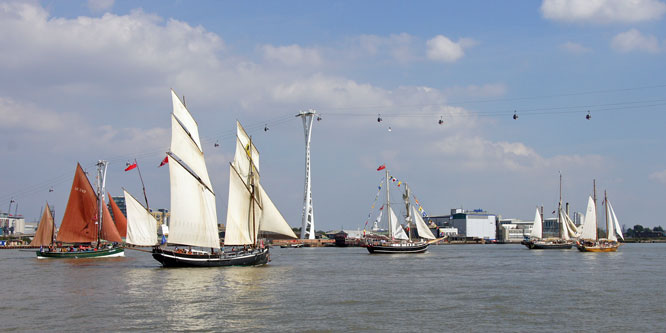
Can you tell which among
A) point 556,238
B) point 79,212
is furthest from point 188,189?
point 556,238

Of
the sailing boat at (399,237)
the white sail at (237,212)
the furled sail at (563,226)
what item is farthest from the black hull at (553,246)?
the white sail at (237,212)

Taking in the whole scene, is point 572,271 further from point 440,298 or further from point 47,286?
point 47,286

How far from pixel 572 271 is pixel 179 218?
43049mm

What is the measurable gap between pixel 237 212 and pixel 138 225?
24.9 meters

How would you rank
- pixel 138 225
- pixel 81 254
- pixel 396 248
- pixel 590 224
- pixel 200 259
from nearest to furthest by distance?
pixel 200 259, pixel 138 225, pixel 81 254, pixel 396 248, pixel 590 224

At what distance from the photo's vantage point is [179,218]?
70625mm

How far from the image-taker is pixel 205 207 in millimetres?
72750

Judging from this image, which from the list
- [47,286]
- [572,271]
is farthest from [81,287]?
[572,271]

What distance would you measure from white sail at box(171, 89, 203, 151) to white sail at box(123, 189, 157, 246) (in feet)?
68.2

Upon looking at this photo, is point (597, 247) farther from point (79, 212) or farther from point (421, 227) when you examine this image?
point (79, 212)

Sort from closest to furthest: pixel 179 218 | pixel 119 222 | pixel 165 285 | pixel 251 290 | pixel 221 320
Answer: pixel 221 320 < pixel 251 290 < pixel 165 285 < pixel 179 218 < pixel 119 222

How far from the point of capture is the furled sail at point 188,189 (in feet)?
232

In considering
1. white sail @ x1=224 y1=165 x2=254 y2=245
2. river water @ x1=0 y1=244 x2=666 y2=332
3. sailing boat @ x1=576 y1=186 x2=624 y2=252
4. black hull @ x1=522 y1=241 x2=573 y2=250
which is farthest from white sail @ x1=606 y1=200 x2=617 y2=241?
white sail @ x1=224 y1=165 x2=254 y2=245

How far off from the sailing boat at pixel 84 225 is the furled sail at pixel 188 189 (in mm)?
27073
